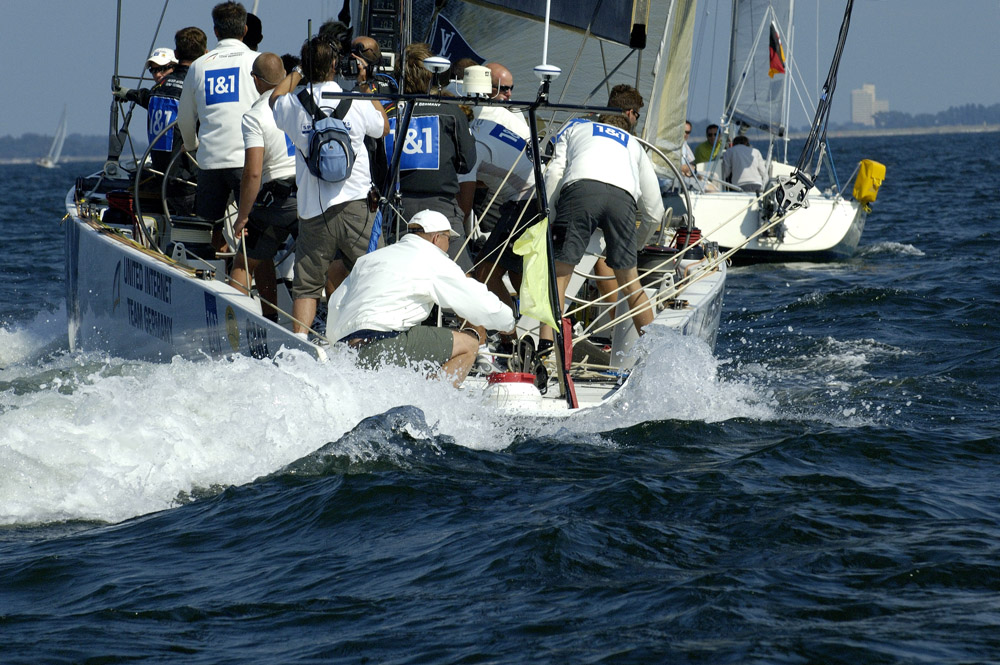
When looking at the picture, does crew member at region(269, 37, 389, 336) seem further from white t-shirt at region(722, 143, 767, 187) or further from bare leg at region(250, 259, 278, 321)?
white t-shirt at region(722, 143, 767, 187)

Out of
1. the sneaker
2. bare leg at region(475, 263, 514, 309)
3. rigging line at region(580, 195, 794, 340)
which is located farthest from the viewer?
bare leg at region(475, 263, 514, 309)

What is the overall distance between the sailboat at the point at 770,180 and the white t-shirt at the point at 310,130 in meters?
1.95

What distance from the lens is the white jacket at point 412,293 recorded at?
542 cm

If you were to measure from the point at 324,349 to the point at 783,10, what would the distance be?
16626 mm

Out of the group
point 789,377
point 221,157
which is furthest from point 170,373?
point 789,377

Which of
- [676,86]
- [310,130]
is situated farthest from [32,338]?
[676,86]

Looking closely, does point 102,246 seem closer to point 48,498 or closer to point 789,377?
point 48,498

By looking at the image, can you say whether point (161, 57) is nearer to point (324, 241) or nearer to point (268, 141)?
point (268, 141)

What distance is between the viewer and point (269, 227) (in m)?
6.67

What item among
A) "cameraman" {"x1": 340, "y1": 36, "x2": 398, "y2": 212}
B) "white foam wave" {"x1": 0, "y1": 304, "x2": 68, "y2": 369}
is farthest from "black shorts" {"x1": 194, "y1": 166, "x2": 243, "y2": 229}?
"white foam wave" {"x1": 0, "y1": 304, "x2": 68, "y2": 369}

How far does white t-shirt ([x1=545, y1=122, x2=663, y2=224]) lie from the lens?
6.41 m

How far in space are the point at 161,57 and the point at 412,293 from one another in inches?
155

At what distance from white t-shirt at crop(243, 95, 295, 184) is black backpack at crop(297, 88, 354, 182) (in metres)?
0.65

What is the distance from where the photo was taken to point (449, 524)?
4.47 meters
